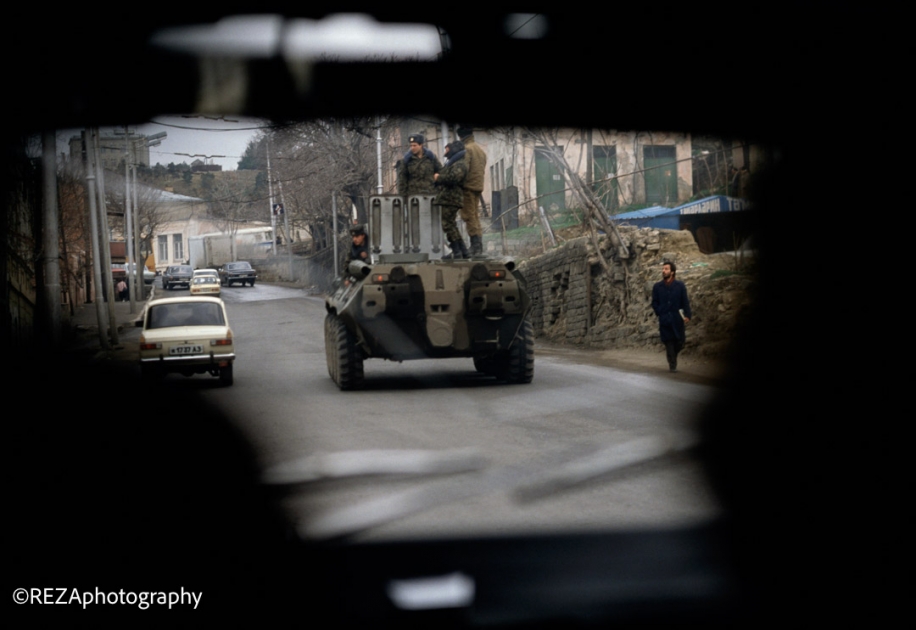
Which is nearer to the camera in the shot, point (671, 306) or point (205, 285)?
point (671, 306)

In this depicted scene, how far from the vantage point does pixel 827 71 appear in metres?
9.12

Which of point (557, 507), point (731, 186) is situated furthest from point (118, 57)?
point (731, 186)

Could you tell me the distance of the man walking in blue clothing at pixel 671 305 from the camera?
15188 millimetres

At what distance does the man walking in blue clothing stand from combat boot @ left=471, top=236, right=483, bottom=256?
2.53 meters

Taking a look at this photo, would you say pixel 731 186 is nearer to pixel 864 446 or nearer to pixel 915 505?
pixel 864 446

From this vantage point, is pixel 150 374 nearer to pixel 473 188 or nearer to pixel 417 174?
pixel 417 174

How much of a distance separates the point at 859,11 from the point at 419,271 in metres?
6.98

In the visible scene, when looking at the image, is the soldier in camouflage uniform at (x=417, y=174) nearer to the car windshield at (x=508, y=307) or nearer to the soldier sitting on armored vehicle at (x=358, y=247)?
the car windshield at (x=508, y=307)

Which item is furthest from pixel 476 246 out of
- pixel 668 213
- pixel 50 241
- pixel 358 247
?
pixel 50 241

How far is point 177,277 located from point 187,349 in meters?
42.0

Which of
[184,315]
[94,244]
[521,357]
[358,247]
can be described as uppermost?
[94,244]

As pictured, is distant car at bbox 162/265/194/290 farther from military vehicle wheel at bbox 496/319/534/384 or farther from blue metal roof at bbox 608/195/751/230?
military vehicle wheel at bbox 496/319/534/384

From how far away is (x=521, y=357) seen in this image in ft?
47.9

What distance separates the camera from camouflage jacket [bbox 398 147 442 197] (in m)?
15.0
